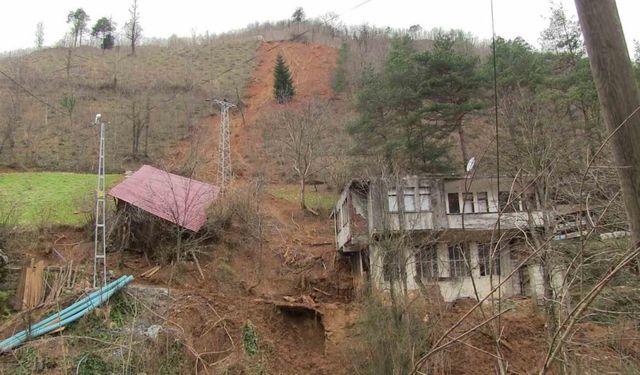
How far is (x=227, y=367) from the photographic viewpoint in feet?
56.3

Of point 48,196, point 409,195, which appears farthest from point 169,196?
point 409,195

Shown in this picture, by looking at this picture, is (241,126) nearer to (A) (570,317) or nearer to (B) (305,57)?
(B) (305,57)

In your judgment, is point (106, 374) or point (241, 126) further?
point (241, 126)

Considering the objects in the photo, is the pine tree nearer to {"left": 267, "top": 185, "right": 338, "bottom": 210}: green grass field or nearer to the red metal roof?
{"left": 267, "top": 185, "right": 338, "bottom": 210}: green grass field

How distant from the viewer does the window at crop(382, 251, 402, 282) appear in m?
20.5

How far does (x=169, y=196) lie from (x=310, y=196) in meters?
14.3

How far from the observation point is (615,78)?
3658 mm

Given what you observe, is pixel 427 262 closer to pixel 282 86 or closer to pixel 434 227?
pixel 434 227

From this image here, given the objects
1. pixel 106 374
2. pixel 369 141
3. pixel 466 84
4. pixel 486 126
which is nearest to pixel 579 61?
pixel 466 84

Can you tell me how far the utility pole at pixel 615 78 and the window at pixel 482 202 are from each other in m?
23.5

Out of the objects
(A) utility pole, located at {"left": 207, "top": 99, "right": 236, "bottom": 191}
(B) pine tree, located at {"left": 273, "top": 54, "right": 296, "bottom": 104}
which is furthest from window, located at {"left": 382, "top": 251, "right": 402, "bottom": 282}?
(B) pine tree, located at {"left": 273, "top": 54, "right": 296, "bottom": 104}

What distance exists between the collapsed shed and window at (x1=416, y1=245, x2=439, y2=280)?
33.0 feet

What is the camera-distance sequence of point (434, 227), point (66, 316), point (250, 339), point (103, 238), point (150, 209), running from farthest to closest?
point (434, 227) < point (150, 209) < point (250, 339) < point (103, 238) < point (66, 316)

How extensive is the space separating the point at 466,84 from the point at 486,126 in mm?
6681
